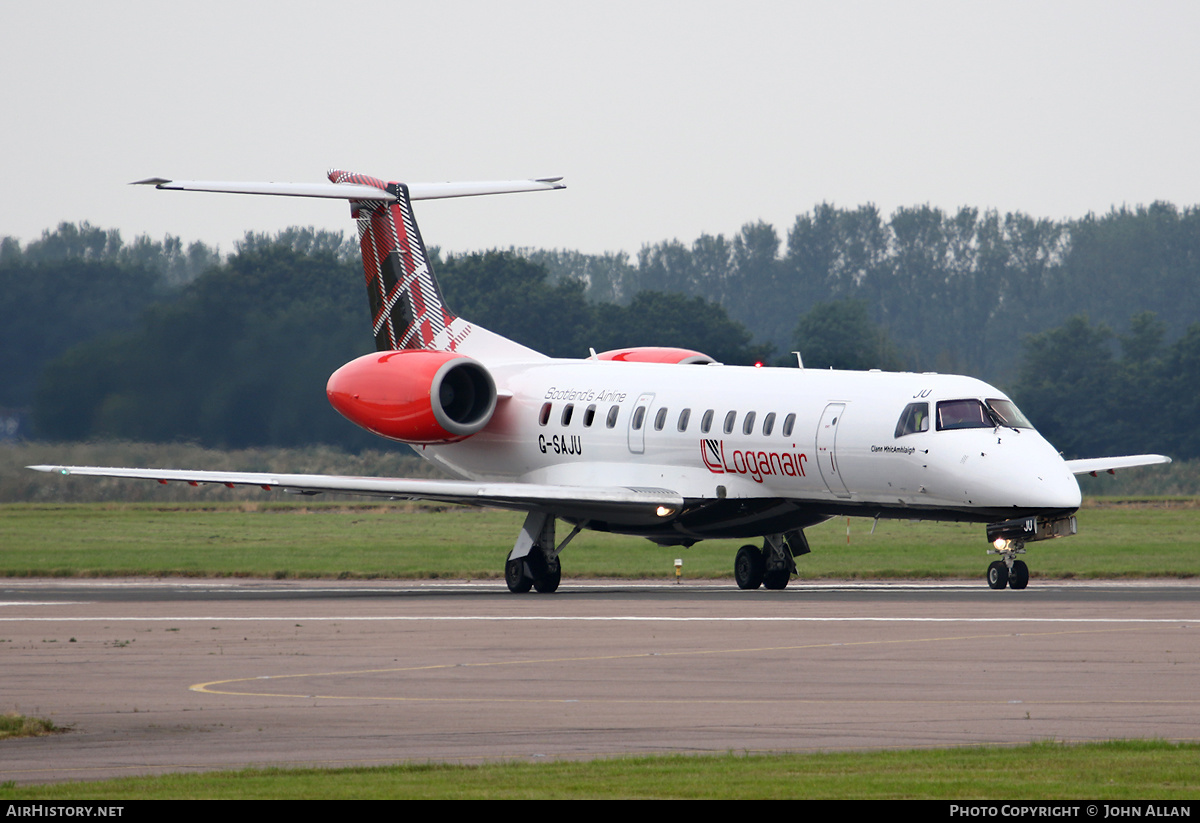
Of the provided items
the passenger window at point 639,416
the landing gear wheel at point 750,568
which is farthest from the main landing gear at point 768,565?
the passenger window at point 639,416

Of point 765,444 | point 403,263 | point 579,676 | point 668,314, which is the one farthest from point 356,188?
point 668,314

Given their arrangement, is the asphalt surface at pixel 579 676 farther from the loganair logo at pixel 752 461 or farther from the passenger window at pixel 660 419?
the passenger window at pixel 660 419

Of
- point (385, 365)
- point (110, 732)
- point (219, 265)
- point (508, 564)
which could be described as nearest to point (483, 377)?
point (385, 365)

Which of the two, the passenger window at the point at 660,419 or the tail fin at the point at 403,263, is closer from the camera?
the passenger window at the point at 660,419

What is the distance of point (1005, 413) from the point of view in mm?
29625

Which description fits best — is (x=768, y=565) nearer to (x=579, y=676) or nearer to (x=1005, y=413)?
(x=1005, y=413)

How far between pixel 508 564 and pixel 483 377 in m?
4.28

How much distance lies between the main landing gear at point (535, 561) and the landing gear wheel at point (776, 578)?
11.6ft

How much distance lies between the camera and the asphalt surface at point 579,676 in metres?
13.7

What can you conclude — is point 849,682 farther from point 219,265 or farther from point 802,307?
point 802,307

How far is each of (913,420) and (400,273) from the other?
13.8 metres

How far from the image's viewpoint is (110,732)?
14383 mm

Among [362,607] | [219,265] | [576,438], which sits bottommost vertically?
[362,607]

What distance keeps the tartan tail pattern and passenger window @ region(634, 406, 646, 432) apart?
6.68 meters
